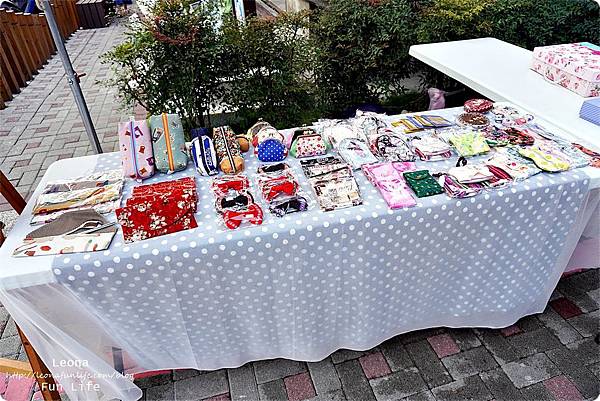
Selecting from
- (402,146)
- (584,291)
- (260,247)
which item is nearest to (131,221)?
(260,247)

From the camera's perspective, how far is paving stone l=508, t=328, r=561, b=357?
1963 mm

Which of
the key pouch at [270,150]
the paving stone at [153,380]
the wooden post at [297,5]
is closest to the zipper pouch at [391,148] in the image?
the key pouch at [270,150]

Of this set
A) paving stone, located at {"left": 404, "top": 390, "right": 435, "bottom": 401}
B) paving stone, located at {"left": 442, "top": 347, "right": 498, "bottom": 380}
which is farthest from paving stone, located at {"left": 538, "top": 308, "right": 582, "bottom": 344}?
paving stone, located at {"left": 404, "top": 390, "right": 435, "bottom": 401}

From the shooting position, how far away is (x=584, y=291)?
2.28 meters

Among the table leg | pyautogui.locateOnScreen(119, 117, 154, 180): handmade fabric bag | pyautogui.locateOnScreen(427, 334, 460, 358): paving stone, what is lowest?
pyautogui.locateOnScreen(427, 334, 460, 358): paving stone

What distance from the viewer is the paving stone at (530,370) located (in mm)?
1832

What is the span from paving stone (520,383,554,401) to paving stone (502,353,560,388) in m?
0.02

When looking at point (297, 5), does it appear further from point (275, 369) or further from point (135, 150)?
point (275, 369)

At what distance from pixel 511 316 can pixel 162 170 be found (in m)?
1.85

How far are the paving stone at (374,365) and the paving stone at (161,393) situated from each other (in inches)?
35.7

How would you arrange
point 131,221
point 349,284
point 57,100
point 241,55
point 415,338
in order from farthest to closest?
point 57,100 → point 241,55 → point 415,338 → point 349,284 → point 131,221

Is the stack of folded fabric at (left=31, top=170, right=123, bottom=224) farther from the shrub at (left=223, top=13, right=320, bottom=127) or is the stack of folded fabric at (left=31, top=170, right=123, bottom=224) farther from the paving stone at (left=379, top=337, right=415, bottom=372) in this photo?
the shrub at (left=223, top=13, right=320, bottom=127)

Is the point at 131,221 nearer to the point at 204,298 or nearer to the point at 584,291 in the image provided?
the point at 204,298

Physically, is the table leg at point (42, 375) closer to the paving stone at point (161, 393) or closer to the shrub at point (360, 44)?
the paving stone at point (161, 393)
